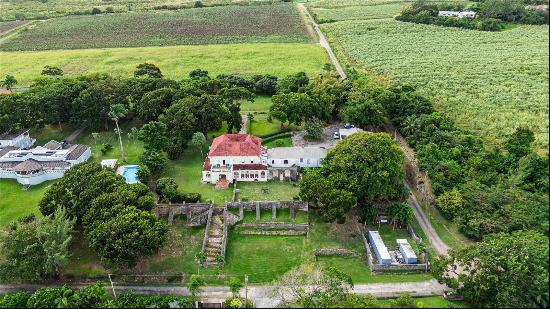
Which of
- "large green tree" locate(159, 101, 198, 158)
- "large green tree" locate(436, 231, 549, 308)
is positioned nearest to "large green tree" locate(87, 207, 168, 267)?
"large green tree" locate(159, 101, 198, 158)

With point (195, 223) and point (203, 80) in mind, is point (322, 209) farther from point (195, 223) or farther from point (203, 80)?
point (203, 80)

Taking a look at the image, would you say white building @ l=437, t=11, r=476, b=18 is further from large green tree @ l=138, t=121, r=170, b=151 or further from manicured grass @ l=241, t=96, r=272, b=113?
large green tree @ l=138, t=121, r=170, b=151

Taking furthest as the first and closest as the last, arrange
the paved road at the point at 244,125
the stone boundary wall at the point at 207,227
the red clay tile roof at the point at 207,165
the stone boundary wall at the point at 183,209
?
1. the paved road at the point at 244,125
2. the red clay tile roof at the point at 207,165
3. the stone boundary wall at the point at 183,209
4. the stone boundary wall at the point at 207,227

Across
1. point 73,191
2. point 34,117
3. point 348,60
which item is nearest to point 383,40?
point 348,60

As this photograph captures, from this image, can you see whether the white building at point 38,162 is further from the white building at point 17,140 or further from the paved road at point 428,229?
the paved road at point 428,229

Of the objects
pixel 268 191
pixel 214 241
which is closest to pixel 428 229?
pixel 268 191

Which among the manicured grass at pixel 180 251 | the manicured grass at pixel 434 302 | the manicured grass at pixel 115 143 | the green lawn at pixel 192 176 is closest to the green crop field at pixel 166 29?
the manicured grass at pixel 115 143
